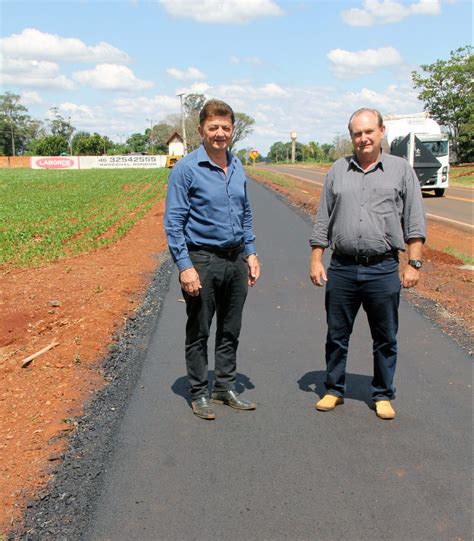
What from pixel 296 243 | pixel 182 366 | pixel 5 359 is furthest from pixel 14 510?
pixel 296 243

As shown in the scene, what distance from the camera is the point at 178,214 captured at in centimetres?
389

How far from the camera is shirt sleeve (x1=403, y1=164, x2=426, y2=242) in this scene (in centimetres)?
384

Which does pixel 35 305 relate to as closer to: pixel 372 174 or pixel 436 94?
pixel 372 174

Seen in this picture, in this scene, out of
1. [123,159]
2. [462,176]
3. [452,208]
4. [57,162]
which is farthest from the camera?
[123,159]

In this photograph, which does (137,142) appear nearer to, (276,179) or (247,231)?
(276,179)

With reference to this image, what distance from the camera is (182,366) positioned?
16.5 ft

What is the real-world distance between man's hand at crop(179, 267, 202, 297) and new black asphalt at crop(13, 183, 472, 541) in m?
0.90

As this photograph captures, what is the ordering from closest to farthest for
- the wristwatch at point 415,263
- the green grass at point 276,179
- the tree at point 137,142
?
the wristwatch at point 415,263, the green grass at point 276,179, the tree at point 137,142

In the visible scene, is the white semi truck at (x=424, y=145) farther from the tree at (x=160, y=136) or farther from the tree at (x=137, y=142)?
the tree at (x=137, y=142)

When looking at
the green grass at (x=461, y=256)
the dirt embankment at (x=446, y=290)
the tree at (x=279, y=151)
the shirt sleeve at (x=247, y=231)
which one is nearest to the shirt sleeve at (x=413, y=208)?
the shirt sleeve at (x=247, y=231)

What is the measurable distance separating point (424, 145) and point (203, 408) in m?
23.7

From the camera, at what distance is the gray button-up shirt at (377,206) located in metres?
3.83

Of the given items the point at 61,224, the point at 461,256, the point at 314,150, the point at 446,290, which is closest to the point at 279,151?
the point at 314,150

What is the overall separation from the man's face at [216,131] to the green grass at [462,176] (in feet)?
110
